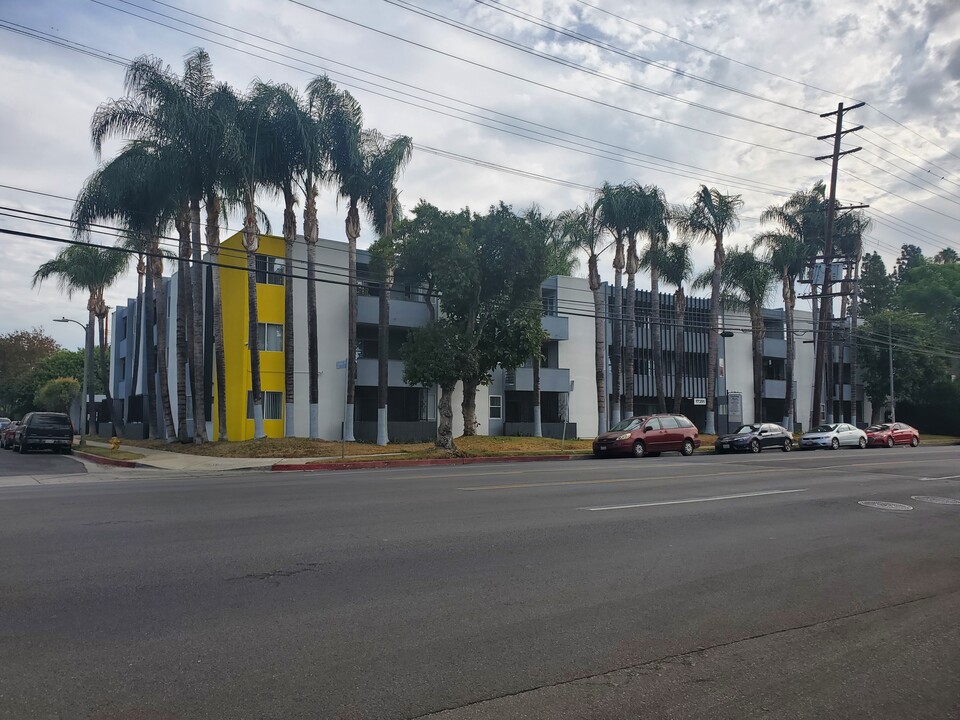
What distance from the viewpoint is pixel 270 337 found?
1304 inches

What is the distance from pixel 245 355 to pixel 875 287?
7744 cm

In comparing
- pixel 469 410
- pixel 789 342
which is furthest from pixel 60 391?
pixel 789 342

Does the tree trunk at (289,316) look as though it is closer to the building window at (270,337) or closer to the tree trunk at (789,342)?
the building window at (270,337)

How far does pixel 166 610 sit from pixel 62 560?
2418mm

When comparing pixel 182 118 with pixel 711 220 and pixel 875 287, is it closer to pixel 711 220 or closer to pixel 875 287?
pixel 711 220

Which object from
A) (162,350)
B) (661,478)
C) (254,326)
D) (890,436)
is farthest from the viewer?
(890,436)

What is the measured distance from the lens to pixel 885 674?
506 cm

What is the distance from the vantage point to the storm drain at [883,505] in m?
12.4

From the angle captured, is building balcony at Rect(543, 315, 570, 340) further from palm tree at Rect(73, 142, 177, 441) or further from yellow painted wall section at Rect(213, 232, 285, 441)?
palm tree at Rect(73, 142, 177, 441)

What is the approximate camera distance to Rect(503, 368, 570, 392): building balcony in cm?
3953

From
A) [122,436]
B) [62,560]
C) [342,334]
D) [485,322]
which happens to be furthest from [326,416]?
[62,560]

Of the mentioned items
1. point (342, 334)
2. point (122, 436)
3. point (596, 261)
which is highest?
point (596, 261)

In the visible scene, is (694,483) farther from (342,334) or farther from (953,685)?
(342,334)

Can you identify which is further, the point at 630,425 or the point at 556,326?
the point at 556,326
